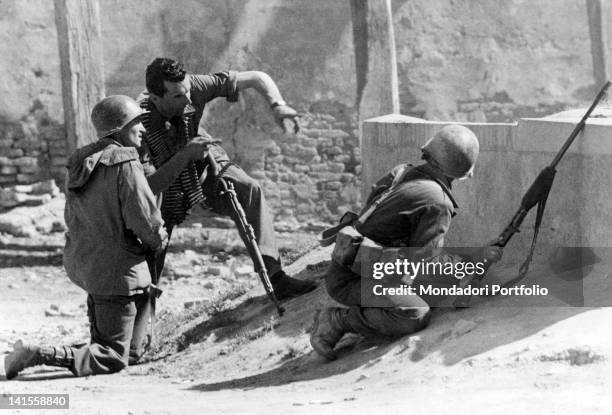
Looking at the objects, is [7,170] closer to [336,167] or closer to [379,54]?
[336,167]

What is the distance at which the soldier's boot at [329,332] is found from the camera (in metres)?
6.84

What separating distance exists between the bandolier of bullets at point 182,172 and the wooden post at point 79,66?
5.20 metres

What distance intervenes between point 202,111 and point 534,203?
101 inches

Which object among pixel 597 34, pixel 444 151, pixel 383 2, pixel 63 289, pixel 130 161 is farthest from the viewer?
pixel 597 34

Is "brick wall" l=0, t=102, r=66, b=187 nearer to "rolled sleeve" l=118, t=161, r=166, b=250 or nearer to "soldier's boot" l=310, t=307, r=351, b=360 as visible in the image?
"rolled sleeve" l=118, t=161, r=166, b=250

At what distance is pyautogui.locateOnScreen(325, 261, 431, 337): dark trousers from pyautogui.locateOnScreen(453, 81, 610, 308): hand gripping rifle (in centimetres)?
26

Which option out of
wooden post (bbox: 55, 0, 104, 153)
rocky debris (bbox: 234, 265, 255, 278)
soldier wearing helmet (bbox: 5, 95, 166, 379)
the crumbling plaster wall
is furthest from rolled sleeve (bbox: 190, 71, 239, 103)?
the crumbling plaster wall

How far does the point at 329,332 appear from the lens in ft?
22.6

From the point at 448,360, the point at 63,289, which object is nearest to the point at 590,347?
the point at 448,360

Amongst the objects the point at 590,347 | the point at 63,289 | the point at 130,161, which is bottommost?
the point at 63,289

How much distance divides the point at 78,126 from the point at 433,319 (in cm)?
734

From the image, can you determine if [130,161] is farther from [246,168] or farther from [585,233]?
[246,168]

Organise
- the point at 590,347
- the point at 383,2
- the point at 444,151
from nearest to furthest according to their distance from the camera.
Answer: the point at 590,347, the point at 444,151, the point at 383,2

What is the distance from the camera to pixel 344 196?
557 inches
